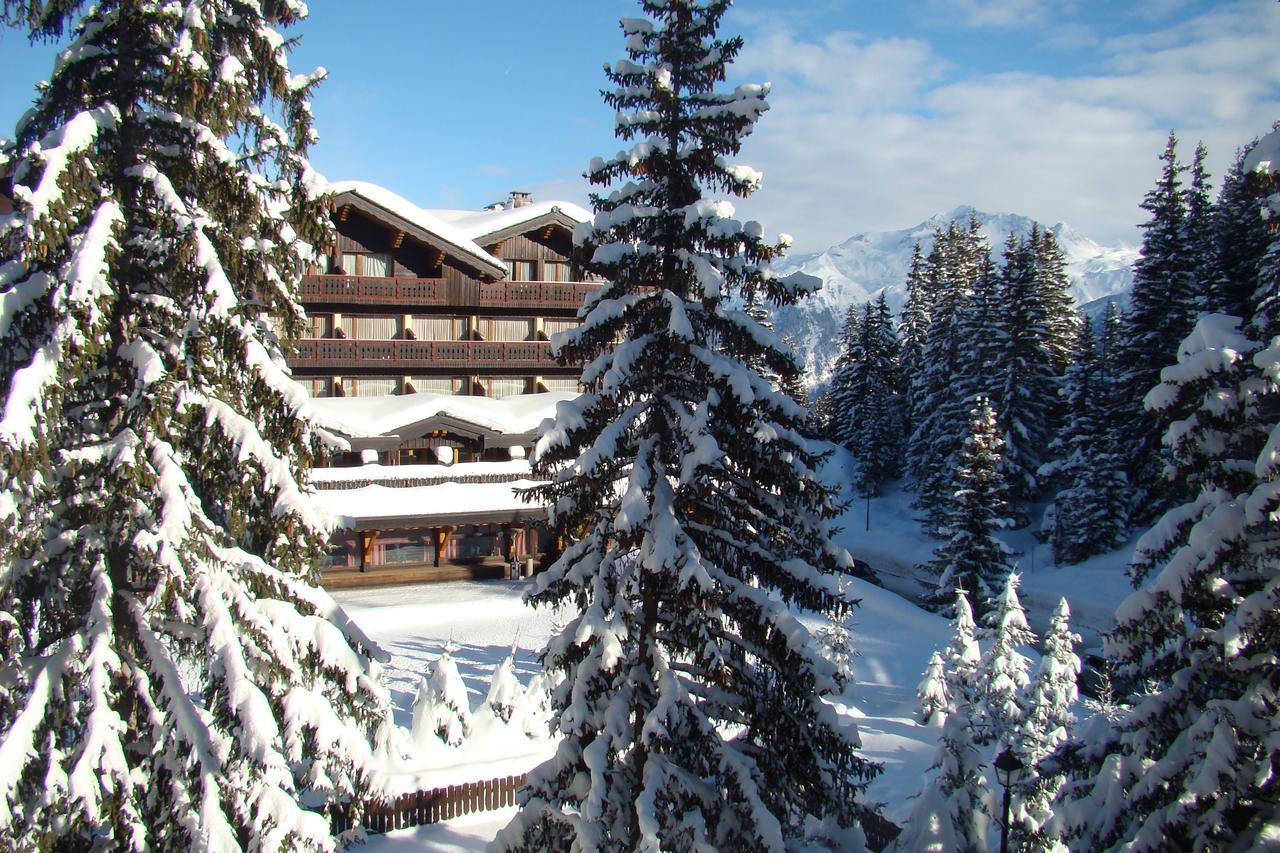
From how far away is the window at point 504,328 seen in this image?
100 feet

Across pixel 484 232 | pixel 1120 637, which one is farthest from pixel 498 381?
pixel 1120 637

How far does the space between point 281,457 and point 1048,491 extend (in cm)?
5044

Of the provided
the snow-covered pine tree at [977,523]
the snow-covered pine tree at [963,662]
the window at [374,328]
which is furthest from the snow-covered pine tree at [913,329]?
the window at [374,328]

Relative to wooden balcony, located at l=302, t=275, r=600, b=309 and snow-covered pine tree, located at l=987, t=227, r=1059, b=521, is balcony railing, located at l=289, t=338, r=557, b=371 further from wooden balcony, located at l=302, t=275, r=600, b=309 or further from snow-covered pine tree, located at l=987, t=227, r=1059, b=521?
snow-covered pine tree, located at l=987, t=227, r=1059, b=521

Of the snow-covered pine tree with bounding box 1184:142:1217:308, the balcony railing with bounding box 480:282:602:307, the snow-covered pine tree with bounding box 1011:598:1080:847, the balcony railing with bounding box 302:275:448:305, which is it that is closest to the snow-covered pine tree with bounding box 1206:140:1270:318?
the snow-covered pine tree with bounding box 1184:142:1217:308

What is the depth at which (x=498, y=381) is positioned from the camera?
102ft

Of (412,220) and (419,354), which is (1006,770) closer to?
(419,354)

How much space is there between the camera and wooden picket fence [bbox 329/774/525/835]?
1292 cm

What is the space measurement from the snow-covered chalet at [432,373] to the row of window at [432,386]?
0.17ft

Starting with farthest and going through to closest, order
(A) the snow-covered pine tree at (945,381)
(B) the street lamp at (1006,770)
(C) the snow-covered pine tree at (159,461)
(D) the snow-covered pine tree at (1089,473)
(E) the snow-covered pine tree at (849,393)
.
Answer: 1. (E) the snow-covered pine tree at (849,393)
2. (A) the snow-covered pine tree at (945,381)
3. (D) the snow-covered pine tree at (1089,473)
4. (B) the street lamp at (1006,770)
5. (C) the snow-covered pine tree at (159,461)

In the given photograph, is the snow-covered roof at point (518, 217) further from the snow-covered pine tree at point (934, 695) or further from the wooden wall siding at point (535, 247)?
the snow-covered pine tree at point (934, 695)

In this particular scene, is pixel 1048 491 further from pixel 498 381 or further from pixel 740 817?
pixel 740 817

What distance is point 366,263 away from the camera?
94.3 feet

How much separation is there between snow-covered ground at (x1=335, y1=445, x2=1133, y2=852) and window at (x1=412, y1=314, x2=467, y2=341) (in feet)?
30.6
